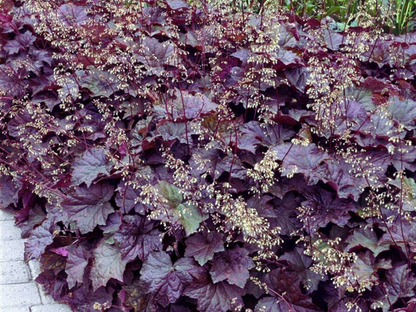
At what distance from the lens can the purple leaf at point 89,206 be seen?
7.94 ft

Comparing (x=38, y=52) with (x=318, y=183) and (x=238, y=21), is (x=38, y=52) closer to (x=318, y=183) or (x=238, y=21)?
(x=238, y=21)

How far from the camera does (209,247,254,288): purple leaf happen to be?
2158 millimetres

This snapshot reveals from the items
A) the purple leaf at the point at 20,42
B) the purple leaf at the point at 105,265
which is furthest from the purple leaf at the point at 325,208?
the purple leaf at the point at 20,42

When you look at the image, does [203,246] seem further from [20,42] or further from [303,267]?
[20,42]

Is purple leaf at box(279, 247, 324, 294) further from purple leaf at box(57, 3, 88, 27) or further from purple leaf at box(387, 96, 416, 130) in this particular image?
purple leaf at box(57, 3, 88, 27)

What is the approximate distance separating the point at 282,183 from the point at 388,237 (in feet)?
1.72

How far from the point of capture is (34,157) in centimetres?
286

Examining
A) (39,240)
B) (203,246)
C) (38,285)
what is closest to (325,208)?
(203,246)

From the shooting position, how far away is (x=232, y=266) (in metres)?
2.22

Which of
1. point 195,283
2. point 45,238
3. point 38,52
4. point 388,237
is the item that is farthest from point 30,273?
point 388,237

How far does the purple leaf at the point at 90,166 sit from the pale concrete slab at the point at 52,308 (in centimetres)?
65

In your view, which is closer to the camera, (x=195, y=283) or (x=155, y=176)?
(x=195, y=283)

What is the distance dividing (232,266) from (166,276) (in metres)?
0.29

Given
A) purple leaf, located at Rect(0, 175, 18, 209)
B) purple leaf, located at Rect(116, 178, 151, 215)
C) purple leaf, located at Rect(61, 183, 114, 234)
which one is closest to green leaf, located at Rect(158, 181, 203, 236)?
purple leaf, located at Rect(116, 178, 151, 215)
